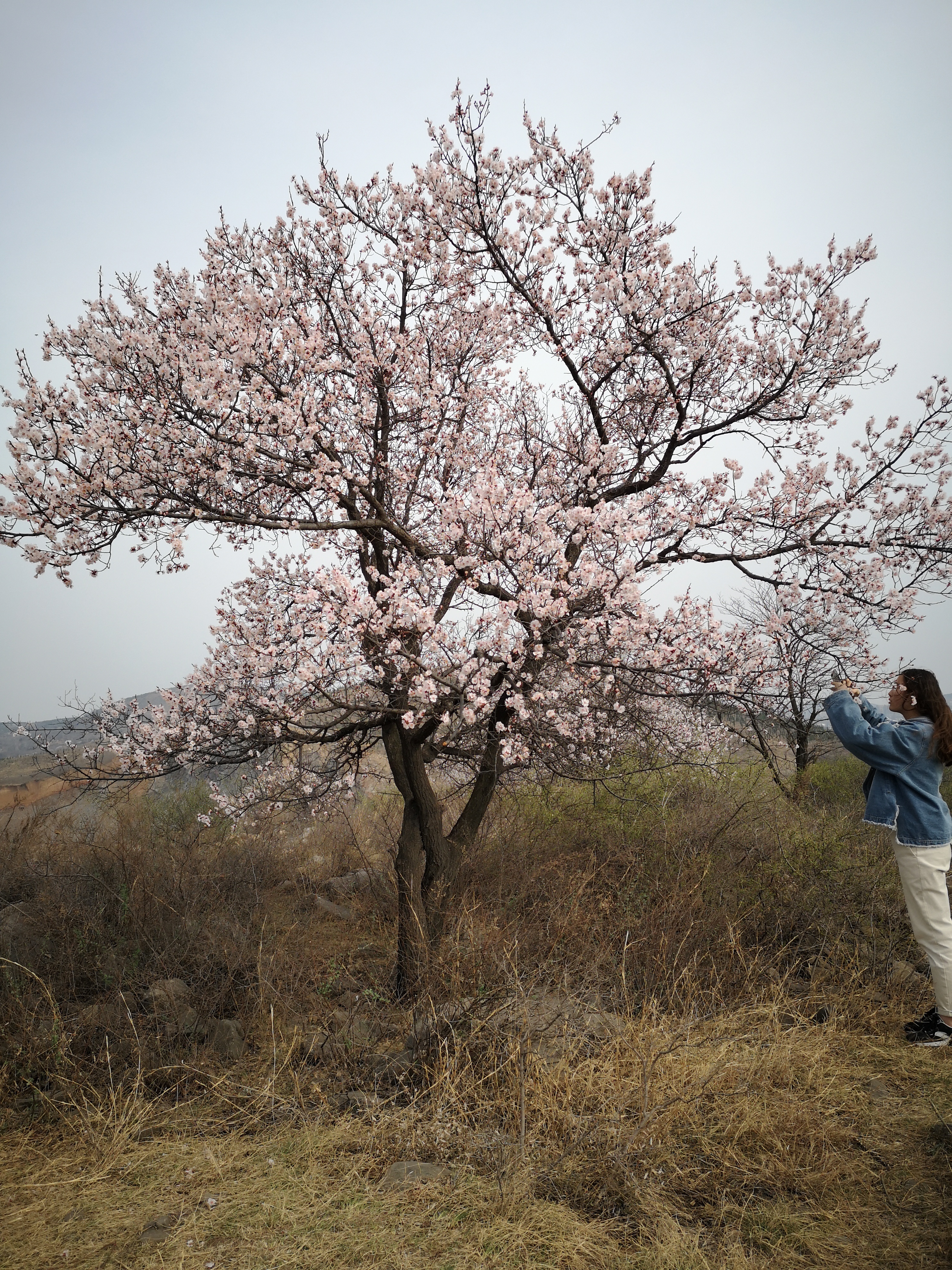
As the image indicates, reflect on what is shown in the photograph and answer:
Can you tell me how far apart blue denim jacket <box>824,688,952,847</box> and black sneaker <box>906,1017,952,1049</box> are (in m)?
1.09

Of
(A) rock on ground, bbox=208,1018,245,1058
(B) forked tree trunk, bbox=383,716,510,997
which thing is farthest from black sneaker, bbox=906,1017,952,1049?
(A) rock on ground, bbox=208,1018,245,1058

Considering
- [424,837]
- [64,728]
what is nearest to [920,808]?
[424,837]

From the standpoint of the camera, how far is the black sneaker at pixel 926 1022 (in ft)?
14.3

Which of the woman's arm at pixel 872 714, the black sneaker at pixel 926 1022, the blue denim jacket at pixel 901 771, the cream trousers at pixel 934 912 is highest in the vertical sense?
the woman's arm at pixel 872 714

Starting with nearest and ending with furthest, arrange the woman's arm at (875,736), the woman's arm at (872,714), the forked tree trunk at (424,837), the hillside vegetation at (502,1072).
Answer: the hillside vegetation at (502,1072), the woman's arm at (875,736), the woman's arm at (872,714), the forked tree trunk at (424,837)

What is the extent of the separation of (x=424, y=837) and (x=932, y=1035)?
12.0 ft

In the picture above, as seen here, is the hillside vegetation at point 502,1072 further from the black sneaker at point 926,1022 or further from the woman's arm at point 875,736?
the woman's arm at point 875,736

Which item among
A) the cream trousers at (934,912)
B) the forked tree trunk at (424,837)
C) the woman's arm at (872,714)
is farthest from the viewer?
the forked tree trunk at (424,837)

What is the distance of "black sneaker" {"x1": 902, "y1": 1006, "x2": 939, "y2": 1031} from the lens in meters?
4.36

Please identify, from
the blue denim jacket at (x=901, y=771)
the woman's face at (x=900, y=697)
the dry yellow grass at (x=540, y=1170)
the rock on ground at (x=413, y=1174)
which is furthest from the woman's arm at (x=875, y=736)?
the rock on ground at (x=413, y=1174)

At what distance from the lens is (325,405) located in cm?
560

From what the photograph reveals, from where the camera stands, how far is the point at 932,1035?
4.30 metres

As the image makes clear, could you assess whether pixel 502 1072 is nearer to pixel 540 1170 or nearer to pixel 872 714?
pixel 540 1170

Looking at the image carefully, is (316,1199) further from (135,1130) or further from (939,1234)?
(939,1234)
